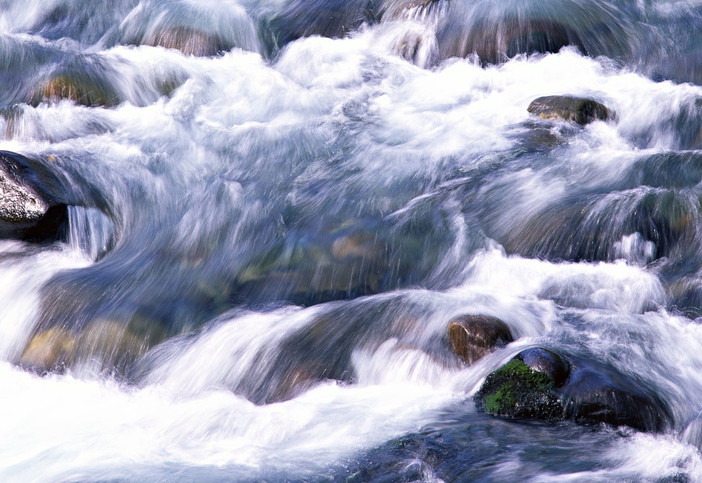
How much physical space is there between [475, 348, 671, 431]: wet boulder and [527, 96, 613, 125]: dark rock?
13.5ft

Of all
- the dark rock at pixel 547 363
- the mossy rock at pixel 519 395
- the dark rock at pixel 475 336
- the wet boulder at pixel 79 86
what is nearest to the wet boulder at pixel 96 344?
the dark rock at pixel 475 336

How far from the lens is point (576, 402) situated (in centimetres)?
482

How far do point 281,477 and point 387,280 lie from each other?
2419 mm

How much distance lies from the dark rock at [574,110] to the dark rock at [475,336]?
3.66m

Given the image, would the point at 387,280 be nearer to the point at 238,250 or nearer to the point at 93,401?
the point at 238,250

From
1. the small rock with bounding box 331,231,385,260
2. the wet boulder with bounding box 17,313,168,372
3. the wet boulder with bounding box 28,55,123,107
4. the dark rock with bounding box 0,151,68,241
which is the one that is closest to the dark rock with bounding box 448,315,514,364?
the small rock with bounding box 331,231,385,260

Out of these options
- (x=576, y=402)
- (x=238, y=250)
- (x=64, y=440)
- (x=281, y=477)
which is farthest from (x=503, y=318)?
(x=64, y=440)

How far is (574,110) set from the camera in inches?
336

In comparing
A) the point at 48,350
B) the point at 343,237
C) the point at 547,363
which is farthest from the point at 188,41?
the point at 547,363

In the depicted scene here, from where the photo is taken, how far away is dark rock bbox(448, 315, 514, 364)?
17.9 ft

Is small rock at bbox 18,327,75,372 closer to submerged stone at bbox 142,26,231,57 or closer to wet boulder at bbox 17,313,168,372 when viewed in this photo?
wet boulder at bbox 17,313,168,372

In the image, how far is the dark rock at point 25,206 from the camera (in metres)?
7.13

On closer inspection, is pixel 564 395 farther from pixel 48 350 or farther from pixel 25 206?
pixel 25 206

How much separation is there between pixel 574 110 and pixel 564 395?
4.48 metres
